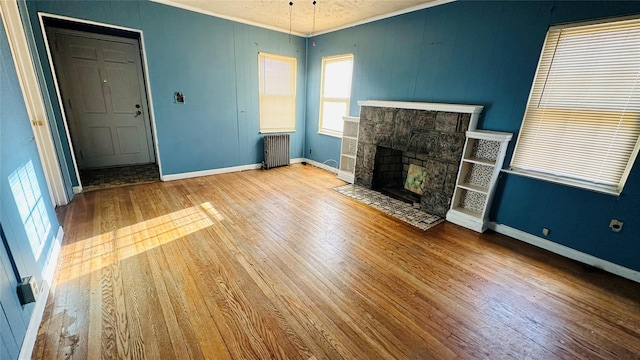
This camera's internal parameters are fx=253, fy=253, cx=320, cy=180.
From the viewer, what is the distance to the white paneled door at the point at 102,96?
164 inches

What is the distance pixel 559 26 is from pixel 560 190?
5.33ft

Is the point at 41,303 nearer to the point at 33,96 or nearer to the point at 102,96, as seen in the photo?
the point at 33,96

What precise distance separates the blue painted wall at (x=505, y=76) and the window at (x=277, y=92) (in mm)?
1892

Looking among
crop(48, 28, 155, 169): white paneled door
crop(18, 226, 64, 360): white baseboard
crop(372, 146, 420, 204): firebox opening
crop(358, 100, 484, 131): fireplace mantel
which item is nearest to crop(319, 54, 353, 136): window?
crop(358, 100, 484, 131): fireplace mantel

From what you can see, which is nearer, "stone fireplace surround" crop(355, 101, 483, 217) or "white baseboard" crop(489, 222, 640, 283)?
"white baseboard" crop(489, 222, 640, 283)

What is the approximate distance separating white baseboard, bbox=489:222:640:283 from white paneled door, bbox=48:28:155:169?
20.5 ft

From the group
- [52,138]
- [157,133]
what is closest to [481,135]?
[157,133]

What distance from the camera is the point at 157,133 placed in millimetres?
4082

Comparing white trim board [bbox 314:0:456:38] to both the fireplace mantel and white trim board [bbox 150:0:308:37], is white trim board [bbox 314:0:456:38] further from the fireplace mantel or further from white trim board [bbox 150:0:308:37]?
the fireplace mantel

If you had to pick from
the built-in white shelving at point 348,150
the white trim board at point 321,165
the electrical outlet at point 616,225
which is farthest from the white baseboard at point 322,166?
the electrical outlet at point 616,225

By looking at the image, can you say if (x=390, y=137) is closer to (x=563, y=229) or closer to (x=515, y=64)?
(x=515, y=64)

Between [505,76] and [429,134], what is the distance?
100 cm

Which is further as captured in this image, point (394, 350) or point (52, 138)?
point (52, 138)

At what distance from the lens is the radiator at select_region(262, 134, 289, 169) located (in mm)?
5188
